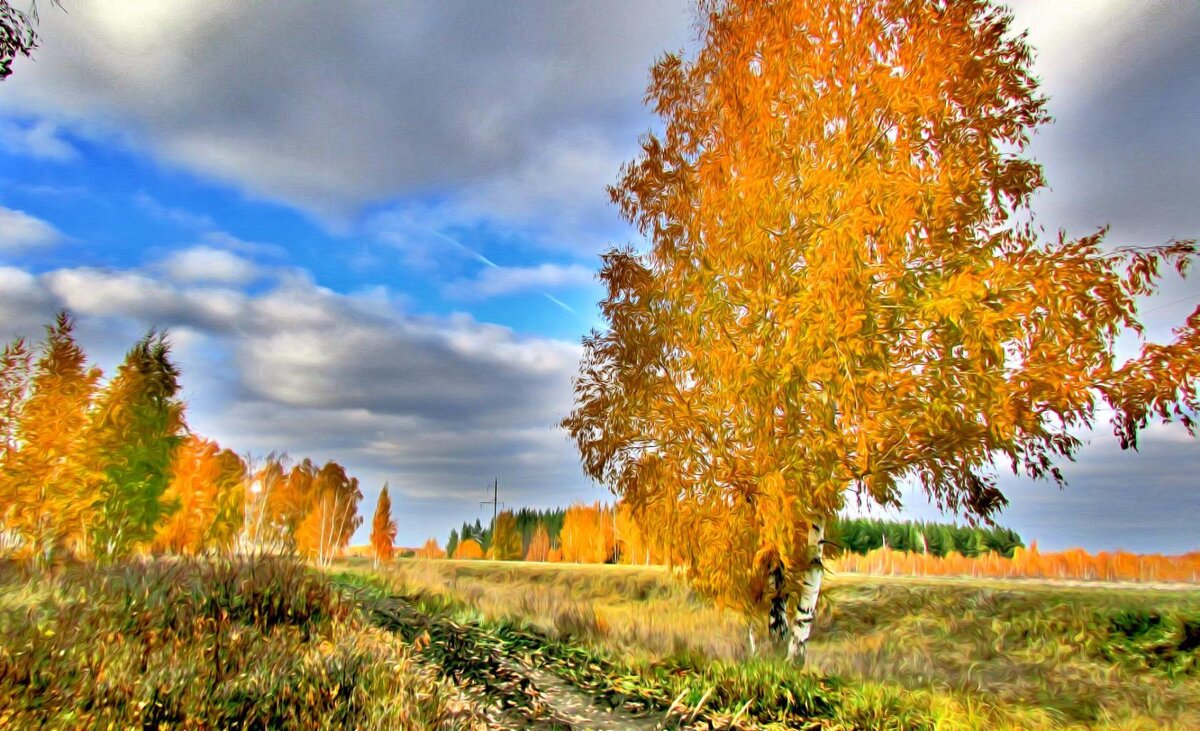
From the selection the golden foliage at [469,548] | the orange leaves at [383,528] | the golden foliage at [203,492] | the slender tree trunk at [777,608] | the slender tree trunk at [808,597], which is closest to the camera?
the slender tree trunk at [808,597]

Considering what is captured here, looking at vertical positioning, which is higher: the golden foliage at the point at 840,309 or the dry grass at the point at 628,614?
the golden foliage at the point at 840,309

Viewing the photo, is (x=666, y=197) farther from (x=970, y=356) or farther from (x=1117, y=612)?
(x=1117, y=612)

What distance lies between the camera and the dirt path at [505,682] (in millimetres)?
8523

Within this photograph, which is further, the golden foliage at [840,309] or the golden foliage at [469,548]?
the golden foliage at [469,548]

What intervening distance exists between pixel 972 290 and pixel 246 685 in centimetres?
1034

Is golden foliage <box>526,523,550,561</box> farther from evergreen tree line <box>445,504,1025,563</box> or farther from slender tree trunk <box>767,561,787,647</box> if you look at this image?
slender tree trunk <box>767,561,787,647</box>

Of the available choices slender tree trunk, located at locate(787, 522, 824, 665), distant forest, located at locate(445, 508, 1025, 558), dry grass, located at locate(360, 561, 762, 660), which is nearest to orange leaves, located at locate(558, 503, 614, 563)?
distant forest, located at locate(445, 508, 1025, 558)

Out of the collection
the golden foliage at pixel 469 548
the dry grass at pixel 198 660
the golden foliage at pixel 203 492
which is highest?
the golden foliage at pixel 203 492

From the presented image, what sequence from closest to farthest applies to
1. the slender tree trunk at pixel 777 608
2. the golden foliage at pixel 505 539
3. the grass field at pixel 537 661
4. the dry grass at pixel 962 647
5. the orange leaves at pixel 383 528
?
the grass field at pixel 537 661 < the dry grass at pixel 962 647 < the slender tree trunk at pixel 777 608 < the orange leaves at pixel 383 528 < the golden foliage at pixel 505 539

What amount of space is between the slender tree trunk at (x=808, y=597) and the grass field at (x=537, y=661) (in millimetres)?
419

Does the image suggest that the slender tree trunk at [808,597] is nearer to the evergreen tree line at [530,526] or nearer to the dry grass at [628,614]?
the dry grass at [628,614]

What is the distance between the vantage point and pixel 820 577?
11.7m

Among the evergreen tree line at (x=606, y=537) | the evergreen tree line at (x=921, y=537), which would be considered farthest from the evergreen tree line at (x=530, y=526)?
the evergreen tree line at (x=921, y=537)

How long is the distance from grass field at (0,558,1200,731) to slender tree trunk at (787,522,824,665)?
1.38 ft
